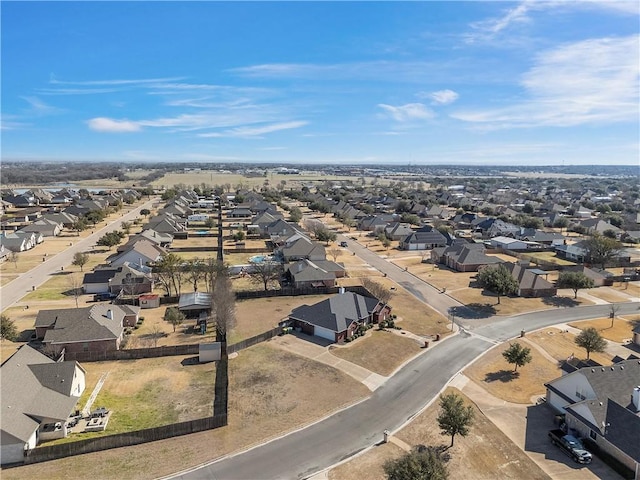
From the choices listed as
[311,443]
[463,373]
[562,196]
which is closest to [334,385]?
[311,443]

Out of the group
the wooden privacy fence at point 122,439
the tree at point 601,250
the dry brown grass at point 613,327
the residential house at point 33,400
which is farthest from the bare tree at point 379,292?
the tree at point 601,250

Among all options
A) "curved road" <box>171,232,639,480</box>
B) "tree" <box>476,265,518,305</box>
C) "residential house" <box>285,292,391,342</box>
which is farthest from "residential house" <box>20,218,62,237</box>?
"tree" <box>476,265,518,305</box>

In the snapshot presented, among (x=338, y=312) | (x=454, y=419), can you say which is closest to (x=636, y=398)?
(x=454, y=419)

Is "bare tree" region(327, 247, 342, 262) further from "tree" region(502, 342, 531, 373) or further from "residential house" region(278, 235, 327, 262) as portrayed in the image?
"tree" region(502, 342, 531, 373)

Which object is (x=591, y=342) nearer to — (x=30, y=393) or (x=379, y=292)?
(x=379, y=292)

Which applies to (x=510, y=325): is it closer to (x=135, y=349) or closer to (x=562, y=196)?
(x=135, y=349)
